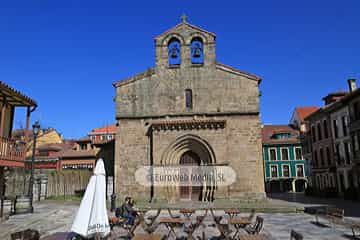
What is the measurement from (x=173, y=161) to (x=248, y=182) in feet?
15.2

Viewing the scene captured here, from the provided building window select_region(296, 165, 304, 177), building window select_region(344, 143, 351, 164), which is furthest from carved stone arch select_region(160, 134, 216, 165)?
building window select_region(296, 165, 304, 177)

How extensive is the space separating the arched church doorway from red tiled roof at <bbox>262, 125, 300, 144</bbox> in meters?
21.8

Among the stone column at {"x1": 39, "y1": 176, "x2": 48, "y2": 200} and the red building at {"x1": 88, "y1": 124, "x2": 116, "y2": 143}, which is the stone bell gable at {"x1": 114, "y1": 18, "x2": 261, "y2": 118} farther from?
the red building at {"x1": 88, "y1": 124, "x2": 116, "y2": 143}

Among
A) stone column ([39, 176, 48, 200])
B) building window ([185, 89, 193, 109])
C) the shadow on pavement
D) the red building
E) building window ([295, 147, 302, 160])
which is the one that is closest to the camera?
the shadow on pavement

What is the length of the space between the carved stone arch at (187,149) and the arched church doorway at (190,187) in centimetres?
39

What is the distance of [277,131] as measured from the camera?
38.1 meters

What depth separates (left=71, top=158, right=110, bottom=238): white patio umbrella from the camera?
611cm

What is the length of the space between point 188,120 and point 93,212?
11.2 metres

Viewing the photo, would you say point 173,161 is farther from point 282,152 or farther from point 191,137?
point 282,152

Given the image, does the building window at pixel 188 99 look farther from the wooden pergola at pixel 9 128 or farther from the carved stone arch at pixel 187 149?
the wooden pergola at pixel 9 128

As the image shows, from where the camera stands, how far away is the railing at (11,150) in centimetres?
1102

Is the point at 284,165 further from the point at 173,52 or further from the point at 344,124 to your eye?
the point at 173,52

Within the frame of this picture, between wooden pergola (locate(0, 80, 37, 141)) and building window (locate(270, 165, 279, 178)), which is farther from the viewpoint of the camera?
building window (locate(270, 165, 279, 178))

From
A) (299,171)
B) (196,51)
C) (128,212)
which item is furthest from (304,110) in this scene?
(128,212)
